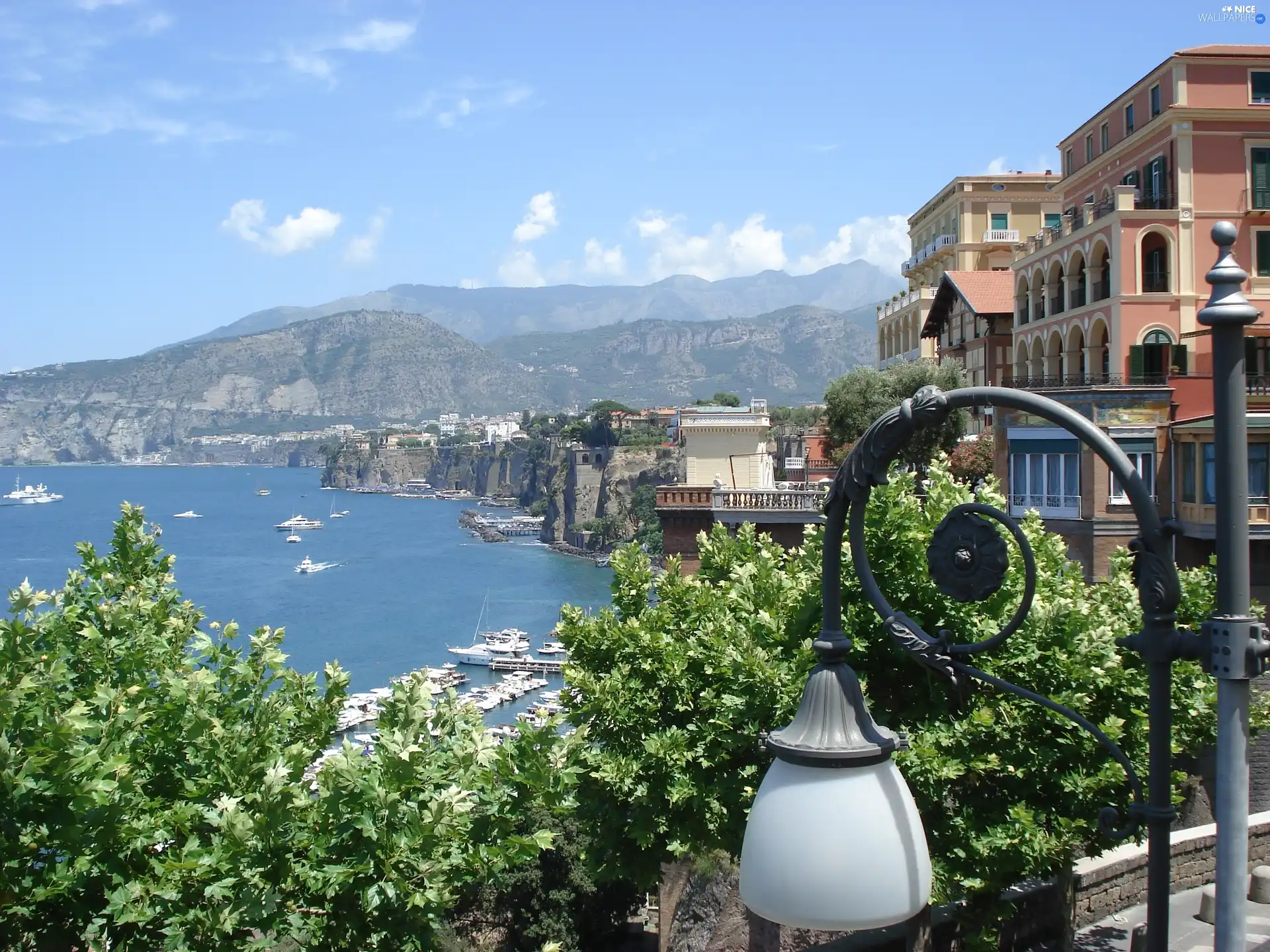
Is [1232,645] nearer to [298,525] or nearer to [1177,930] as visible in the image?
[1177,930]

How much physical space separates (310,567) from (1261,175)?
113396 millimetres

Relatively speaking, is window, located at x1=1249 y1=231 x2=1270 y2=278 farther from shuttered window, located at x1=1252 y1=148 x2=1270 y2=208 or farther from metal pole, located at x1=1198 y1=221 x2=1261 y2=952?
metal pole, located at x1=1198 y1=221 x2=1261 y2=952

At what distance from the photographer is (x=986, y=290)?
42.2 metres

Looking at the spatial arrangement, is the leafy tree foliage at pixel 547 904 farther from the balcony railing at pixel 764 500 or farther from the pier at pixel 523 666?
the pier at pixel 523 666

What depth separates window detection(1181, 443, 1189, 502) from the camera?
24.8m

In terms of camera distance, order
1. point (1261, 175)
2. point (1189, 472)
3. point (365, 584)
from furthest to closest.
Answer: point (365, 584), point (1261, 175), point (1189, 472)

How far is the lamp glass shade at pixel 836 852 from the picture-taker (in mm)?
3729

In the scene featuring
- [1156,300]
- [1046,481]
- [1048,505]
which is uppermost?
[1156,300]

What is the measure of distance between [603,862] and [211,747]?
7242mm

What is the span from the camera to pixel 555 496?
16612 cm

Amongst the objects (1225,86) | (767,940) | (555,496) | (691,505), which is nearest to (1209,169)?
(1225,86)

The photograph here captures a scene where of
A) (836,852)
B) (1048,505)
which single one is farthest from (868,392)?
(836,852)

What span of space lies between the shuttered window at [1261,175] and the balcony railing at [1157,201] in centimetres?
183

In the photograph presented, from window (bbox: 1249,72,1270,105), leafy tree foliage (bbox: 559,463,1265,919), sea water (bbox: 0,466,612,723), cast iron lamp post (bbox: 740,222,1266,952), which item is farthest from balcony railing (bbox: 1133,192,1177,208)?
sea water (bbox: 0,466,612,723)
